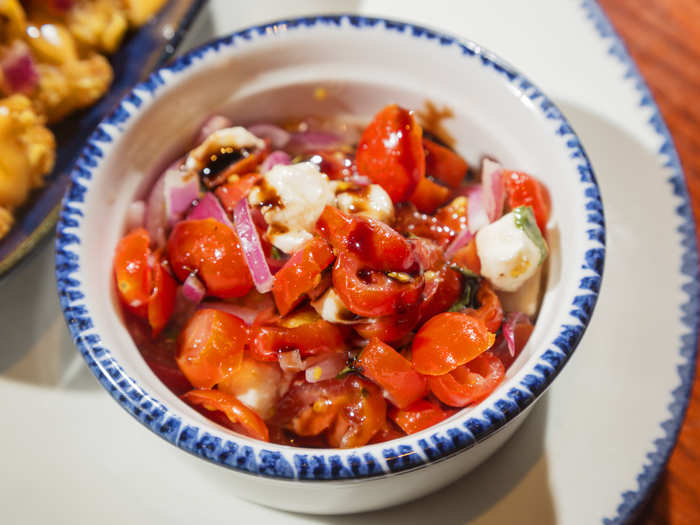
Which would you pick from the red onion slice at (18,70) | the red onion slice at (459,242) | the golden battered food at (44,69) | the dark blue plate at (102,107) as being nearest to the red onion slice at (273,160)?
the red onion slice at (459,242)

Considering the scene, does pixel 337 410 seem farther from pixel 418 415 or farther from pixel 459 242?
pixel 459 242

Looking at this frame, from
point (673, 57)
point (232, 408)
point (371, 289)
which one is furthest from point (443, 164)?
point (673, 57)

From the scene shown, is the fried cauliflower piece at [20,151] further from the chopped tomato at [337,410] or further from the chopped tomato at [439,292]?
the chopped tomato at [439,292]

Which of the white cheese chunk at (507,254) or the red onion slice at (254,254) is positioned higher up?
the white cheese chunk at (507,254)

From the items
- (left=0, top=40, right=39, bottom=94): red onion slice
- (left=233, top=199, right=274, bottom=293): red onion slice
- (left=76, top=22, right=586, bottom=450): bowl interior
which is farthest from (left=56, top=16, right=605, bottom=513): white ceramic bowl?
(left=0, top=40, right=39, bottom=94): red onion slice

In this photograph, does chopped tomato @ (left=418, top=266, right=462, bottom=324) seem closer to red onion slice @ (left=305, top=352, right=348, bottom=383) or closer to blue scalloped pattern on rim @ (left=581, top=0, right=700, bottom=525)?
red onion slice @ (left=305, top=352, right=348, bottom=383)

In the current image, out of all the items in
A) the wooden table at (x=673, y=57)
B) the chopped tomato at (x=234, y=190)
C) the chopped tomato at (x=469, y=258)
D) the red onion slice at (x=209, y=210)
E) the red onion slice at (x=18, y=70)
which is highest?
the wooden table at (x=673, y=57)
